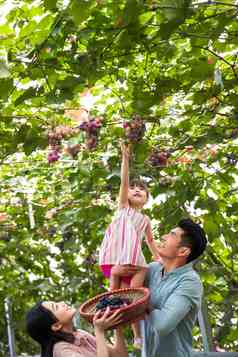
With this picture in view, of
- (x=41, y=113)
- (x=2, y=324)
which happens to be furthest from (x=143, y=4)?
(x=2, y=324)

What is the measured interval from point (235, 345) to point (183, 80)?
3.45 m

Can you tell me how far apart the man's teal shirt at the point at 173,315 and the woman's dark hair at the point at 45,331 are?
31 cm

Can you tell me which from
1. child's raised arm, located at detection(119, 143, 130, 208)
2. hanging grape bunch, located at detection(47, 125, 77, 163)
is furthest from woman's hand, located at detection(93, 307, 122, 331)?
hanging grape bunch, located at detection(47, 125, 77, 163)

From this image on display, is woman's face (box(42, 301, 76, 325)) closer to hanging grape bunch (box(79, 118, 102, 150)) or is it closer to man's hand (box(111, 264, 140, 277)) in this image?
man's hand (box(111, 264, 140, 277))

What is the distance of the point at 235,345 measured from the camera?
605cm

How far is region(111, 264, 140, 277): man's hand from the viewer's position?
285cm

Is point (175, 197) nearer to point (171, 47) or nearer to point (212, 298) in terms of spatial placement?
point (171, 47)

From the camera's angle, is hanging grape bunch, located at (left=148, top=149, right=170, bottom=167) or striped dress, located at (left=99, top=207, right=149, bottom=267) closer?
striped dress, located at (left=99, top=207, right=149, bottom=267)

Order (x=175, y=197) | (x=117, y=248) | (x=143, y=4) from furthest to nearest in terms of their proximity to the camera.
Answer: (x=175, y=197), (x=117, y=248), (x=143, y=4)

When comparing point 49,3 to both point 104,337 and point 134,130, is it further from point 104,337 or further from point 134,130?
point 104,337

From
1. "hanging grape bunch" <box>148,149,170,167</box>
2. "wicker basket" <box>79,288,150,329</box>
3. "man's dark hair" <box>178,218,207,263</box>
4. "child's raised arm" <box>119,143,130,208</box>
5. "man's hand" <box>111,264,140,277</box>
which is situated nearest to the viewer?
"wicker basket" <box>79,288,150,329</box>

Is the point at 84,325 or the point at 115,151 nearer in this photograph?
the point at 115,151

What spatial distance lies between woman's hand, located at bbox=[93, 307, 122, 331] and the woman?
17cm

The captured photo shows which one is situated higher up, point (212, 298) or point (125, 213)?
point (125, 213)
